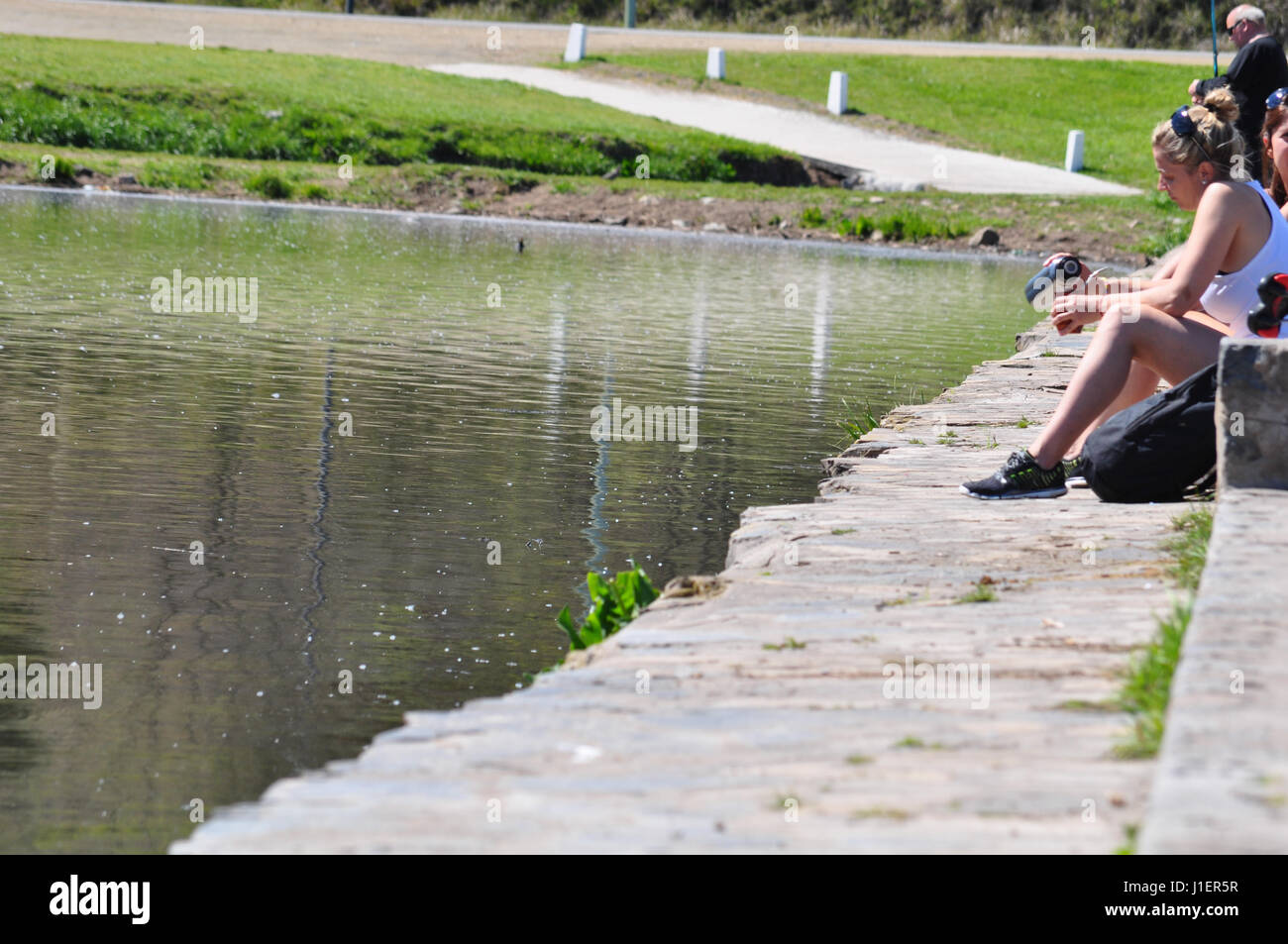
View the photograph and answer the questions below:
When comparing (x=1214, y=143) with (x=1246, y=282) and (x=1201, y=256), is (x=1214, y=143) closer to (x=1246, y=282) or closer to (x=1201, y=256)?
(x=1201, y=256)

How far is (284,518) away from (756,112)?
3001 centimetres

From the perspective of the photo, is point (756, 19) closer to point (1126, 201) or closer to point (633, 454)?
point (1126, 201)

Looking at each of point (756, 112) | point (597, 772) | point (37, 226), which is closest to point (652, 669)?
point (597, 772)

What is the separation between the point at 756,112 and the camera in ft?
119

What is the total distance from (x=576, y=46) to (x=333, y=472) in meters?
33.4

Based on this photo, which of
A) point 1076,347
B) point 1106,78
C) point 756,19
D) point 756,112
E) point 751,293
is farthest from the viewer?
point 756,19

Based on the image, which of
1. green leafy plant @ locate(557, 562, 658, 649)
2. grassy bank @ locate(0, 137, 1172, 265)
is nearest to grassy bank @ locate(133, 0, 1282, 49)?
grassy bank @ locate(0, 137, 1172, 265)

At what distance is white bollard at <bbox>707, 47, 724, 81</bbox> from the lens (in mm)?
38750

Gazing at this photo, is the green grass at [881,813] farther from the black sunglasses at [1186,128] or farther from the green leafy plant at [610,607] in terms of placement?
the black sunglasses at [1186,128]

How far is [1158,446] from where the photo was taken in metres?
6.17

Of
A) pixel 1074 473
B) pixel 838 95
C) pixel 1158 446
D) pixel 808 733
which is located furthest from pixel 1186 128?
pixel 838 95

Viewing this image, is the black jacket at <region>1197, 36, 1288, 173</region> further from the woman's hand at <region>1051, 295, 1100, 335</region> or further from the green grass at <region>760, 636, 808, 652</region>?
the green grass at <region>760, 636, 808, 652</region>

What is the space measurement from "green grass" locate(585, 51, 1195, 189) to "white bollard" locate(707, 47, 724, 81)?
12.0 inches

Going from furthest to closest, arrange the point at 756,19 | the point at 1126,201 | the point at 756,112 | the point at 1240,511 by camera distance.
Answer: the point at 756,19 < the point at 756,112 < the point at 1126,201 < the point at 1240,511
